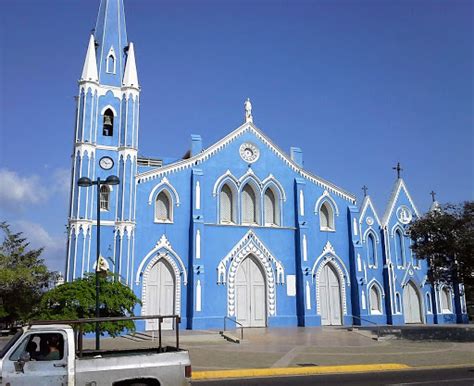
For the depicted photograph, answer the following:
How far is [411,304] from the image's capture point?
126 feet

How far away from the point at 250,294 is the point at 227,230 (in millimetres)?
4490

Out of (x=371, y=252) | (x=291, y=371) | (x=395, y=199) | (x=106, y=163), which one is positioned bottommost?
(x=291, y=371)

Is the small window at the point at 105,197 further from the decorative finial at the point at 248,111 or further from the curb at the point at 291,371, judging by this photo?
the curb at the point at 291,371

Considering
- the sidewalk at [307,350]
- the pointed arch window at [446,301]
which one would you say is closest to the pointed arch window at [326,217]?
the sidewalk at [307,350]

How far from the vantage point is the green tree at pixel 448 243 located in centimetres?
2606

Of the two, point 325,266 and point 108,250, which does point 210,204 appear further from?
point 325,266

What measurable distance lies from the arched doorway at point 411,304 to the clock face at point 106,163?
2343 cm

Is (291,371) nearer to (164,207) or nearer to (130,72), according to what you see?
(164,207)

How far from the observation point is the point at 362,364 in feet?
55.2

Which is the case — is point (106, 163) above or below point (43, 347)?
above

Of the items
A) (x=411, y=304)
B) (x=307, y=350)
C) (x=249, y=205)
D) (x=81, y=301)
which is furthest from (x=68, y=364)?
(x=411, y=304)

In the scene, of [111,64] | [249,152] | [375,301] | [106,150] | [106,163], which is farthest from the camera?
[375,301]

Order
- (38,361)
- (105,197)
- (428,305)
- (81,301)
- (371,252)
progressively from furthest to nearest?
1. (428,305)
2. (371,252)
3. (105,197)
4. (81,301)
5. (38,361)

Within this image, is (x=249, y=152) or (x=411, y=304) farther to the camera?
(x=411, y=304)
